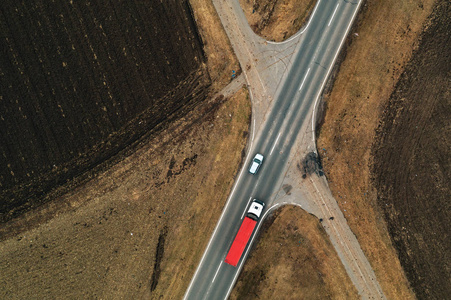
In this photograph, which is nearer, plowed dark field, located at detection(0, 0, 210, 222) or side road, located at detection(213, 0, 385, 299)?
plowed dark field, located at detection(0, 0, 210, 222)

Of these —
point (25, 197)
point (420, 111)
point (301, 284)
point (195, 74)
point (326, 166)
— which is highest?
point (420, 111)

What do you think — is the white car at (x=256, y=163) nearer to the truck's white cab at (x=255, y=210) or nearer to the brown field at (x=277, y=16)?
the truck's white cab at (x=255, y=210)

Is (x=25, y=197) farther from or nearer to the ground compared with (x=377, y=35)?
nearer to the ground

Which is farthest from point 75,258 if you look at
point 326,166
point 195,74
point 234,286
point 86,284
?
point 326,166

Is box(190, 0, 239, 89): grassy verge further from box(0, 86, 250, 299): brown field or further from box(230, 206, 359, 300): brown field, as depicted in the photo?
box(230, 206, 359, 300): brown field

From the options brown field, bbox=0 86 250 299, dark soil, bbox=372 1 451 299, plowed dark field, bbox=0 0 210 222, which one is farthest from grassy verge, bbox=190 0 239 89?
dark soil, bbox=372 1 451 299

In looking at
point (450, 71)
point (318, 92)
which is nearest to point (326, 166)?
point (318, 92)

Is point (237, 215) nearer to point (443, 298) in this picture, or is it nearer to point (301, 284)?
point (301, 284)
